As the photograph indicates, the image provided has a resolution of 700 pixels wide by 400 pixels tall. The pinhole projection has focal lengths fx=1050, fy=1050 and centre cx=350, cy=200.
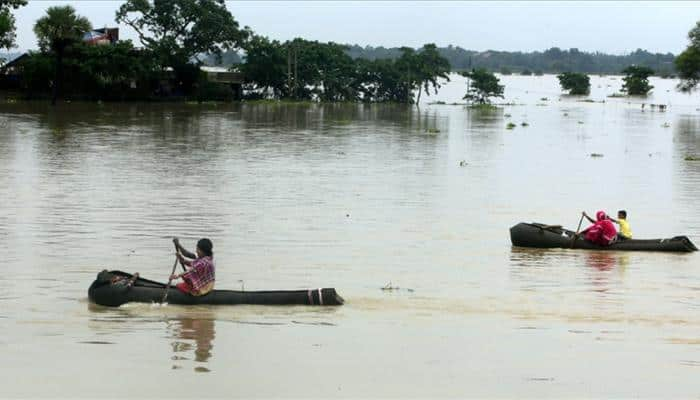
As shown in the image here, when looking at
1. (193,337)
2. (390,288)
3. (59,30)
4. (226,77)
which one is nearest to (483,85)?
(226,77)

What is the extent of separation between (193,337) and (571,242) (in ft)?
27.6

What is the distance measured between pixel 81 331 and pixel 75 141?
28.1 m

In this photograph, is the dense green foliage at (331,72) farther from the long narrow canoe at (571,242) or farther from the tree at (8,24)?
the long narrow canoe at (571,242)

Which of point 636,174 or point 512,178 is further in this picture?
point 636,174

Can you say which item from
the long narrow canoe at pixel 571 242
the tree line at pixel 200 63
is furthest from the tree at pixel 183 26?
the long narrow canoe at pixel 571 242

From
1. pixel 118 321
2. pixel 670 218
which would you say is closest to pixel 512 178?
pixel 670 218

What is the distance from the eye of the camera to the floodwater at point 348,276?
411 inches

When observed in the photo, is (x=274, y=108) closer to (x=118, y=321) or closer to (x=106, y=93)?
(x=106, y=93)

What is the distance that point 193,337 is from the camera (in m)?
11.7

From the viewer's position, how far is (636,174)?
33188 mm

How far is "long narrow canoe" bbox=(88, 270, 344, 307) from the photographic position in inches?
498

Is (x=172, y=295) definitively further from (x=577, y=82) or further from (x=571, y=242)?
(x=577, y=82)

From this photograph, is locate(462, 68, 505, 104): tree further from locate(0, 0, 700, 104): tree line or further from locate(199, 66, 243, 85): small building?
locate(199, 66, 243, 85): small building

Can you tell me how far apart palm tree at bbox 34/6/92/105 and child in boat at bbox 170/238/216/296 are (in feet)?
166
